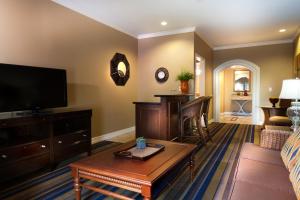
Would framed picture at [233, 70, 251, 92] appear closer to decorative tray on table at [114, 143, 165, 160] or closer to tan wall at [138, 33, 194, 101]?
tan wall at [138, 33, 194, 101]

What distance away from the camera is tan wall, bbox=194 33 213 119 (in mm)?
5697

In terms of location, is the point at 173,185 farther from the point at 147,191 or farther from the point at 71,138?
the point at 71,138

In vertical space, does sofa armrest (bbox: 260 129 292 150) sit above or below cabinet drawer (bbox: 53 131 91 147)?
above

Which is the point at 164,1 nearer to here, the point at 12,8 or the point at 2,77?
the point at 12,8

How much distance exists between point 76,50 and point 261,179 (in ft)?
12.2

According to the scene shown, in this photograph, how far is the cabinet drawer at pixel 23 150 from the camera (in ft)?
7.97

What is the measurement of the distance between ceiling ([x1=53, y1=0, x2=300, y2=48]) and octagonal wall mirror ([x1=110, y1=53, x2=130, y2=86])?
736 mm

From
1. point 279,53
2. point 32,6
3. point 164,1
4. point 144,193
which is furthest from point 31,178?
point 279,53

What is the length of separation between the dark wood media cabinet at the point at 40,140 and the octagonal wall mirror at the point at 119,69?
176cm

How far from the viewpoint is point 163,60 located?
5773 millimetres

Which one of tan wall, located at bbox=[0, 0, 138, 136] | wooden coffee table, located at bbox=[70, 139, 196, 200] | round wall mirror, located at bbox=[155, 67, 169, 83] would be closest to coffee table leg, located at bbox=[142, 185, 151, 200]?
wooden coffee table, located at bbox=[70, 139, 196, 200]

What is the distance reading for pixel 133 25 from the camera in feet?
16.6

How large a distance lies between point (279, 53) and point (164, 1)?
188 inches

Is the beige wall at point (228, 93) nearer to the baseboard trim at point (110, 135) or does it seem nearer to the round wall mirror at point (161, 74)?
the round wall mirror at point (161, 74)
